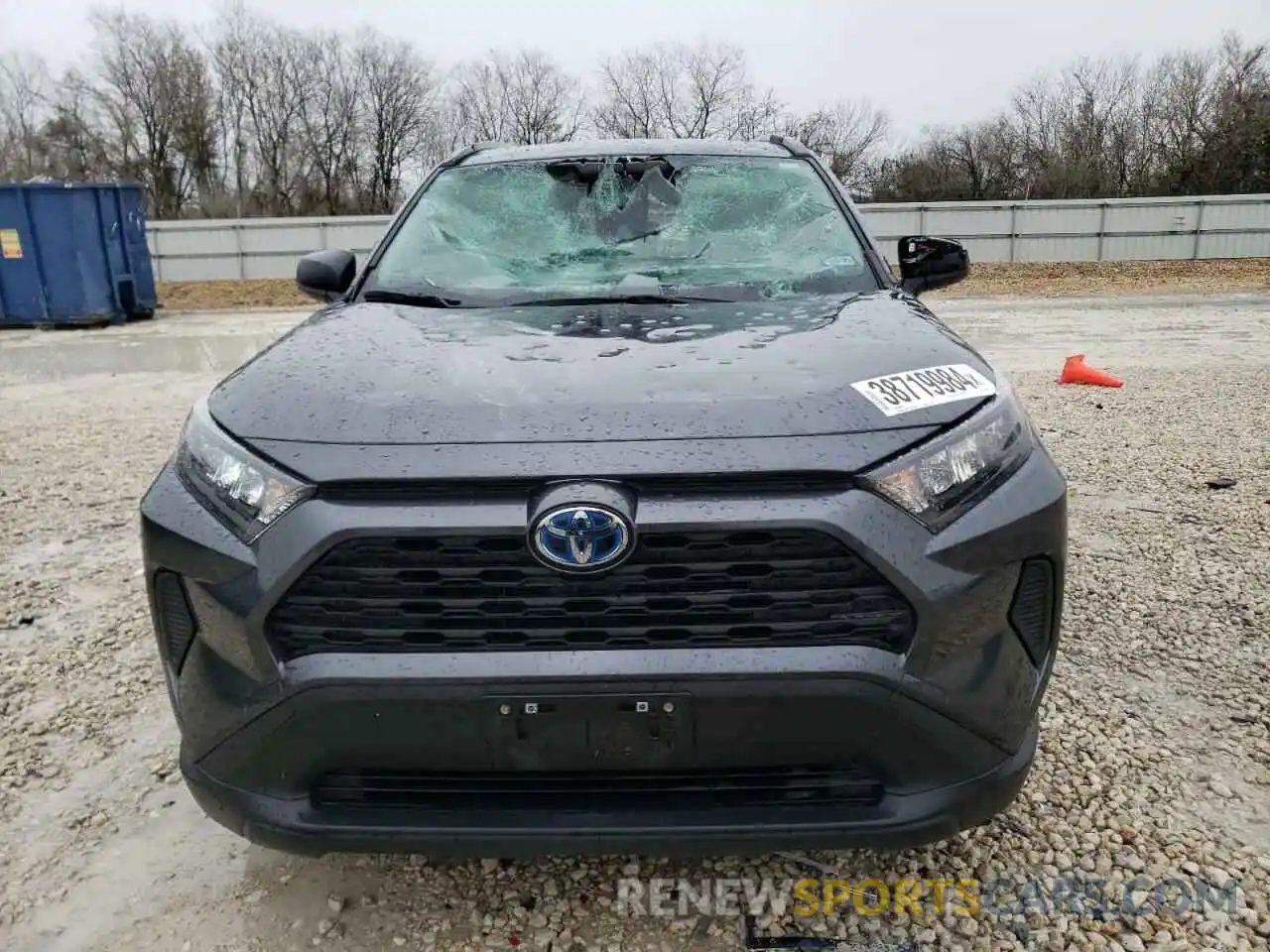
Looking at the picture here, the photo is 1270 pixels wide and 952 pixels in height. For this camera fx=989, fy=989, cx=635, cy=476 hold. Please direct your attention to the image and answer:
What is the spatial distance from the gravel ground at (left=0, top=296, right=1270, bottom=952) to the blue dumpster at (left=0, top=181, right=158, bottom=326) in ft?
40.5

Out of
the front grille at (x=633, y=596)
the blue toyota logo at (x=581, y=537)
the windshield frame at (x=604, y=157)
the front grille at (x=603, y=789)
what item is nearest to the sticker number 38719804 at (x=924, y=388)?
the front grille at (x=633, y=596)

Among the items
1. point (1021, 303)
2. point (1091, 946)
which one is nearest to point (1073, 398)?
point (1091, 946)

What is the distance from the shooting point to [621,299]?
8.69 feet

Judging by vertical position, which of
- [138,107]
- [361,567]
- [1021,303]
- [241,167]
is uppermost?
[138,107]

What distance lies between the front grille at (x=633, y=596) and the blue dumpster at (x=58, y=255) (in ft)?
55.4

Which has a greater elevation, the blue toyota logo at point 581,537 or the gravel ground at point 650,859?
the blue toyota logo at point 581,537

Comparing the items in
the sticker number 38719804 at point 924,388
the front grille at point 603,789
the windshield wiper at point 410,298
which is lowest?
the front grille at point 603,789

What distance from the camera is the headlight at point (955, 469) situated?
5.67ft

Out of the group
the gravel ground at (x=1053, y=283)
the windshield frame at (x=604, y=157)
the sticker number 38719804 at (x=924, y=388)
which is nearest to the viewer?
the sticker number 38719804 at (x=924, y=388)

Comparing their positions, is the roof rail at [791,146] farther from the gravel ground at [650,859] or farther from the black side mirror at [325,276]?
the gravel ground at [650,859]

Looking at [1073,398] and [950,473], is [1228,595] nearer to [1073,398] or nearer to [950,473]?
[950,473]

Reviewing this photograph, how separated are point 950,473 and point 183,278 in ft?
82.9

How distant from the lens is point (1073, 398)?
319 inches

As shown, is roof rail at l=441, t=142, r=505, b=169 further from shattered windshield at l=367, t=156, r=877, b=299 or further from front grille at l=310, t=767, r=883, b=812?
front grille at l=310, t=767, r=883, b=812
